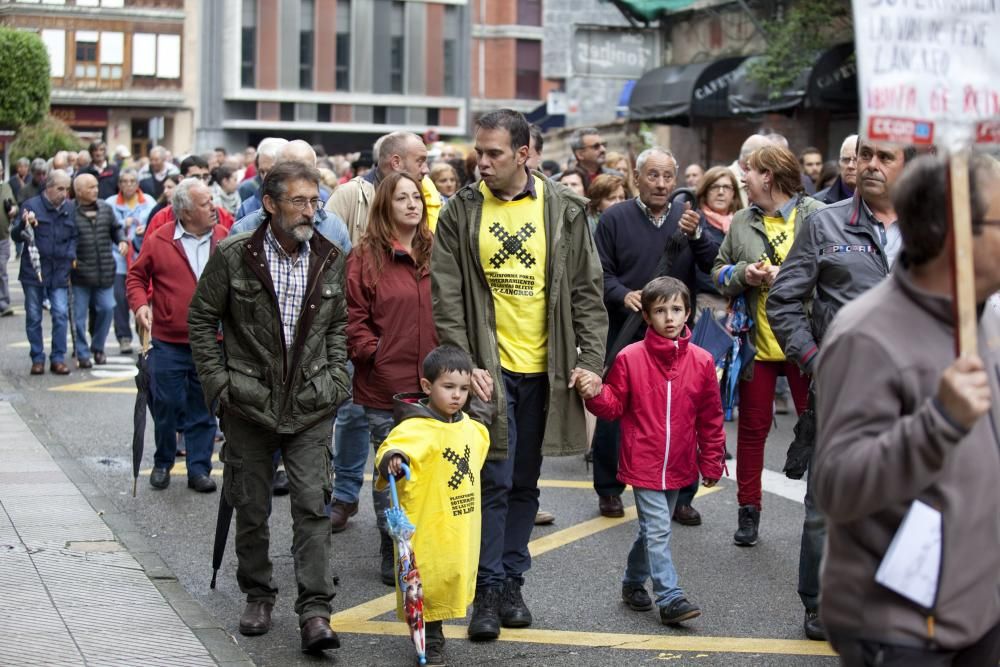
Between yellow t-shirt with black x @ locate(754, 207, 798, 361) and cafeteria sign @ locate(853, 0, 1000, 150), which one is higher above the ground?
cafeteria sign @ locate(853, 0, 1000, 150)

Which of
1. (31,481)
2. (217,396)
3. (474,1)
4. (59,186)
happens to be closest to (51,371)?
(59,186)

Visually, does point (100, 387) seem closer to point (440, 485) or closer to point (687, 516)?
point (687, 516)

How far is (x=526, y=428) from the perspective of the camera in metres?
6.38

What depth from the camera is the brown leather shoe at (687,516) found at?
8.34 m

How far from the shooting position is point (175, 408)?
953 centimetres

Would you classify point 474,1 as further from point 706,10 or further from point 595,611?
point 595,611

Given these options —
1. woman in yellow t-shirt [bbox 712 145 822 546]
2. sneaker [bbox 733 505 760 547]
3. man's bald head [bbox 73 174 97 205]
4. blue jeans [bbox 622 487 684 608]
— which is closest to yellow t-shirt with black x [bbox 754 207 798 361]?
woman in yellow t-shirt [bbox 712 145 822 546]

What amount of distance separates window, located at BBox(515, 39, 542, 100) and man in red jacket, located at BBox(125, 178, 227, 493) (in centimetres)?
6445

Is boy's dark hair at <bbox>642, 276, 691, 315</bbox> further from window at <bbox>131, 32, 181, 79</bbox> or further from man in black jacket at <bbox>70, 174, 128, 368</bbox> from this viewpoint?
window at <bbox>131, 32, 181, 79</bbox>

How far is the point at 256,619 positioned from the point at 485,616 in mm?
959

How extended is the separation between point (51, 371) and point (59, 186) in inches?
70.3

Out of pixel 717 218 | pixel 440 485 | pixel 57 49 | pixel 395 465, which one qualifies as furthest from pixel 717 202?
pixel 57 49

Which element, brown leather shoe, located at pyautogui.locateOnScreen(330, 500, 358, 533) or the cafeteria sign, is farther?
brown leather shoe, located at pyautogui.locateOnScreen(330, 500, 358, 533)

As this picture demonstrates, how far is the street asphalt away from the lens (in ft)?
20.0
